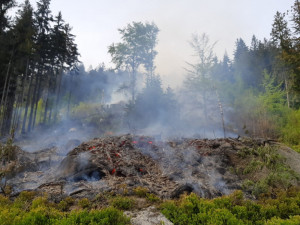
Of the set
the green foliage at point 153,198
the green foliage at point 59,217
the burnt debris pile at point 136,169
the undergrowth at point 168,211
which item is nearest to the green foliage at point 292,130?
the burnt debris pile at point 136,169

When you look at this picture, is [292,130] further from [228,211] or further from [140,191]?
[140,191]

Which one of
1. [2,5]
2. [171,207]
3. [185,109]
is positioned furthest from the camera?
[185,109]

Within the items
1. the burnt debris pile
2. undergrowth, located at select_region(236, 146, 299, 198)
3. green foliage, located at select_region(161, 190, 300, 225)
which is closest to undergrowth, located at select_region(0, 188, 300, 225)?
green foliage, located at select_region(161, 190, 300, 225)

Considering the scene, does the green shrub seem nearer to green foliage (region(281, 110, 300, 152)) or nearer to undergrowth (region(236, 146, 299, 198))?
undergrowth (region(236, 146, 299, 198))

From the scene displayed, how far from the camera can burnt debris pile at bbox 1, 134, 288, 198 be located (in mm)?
7148

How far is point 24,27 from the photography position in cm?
1978

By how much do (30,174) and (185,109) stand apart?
26629mm

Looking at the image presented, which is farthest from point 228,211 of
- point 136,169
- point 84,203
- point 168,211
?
point 136,169

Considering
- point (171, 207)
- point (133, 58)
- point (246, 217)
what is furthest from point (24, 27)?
point (246, 217)

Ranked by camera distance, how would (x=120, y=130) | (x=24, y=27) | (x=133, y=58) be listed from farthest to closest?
(x=133, y=58)
(x=120, y=130)
(x=24, y=27)

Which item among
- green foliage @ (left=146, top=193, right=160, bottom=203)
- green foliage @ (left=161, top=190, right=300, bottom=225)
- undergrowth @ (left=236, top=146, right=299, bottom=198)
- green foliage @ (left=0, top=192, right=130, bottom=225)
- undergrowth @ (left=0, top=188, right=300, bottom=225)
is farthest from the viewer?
undergrowth @ (left=236, top=146, right=299, bottom=198)

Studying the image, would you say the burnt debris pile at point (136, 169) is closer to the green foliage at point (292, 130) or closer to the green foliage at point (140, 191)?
the green foliage at point (140, 191)

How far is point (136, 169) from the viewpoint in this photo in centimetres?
881

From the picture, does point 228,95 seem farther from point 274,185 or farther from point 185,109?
point 274,185
